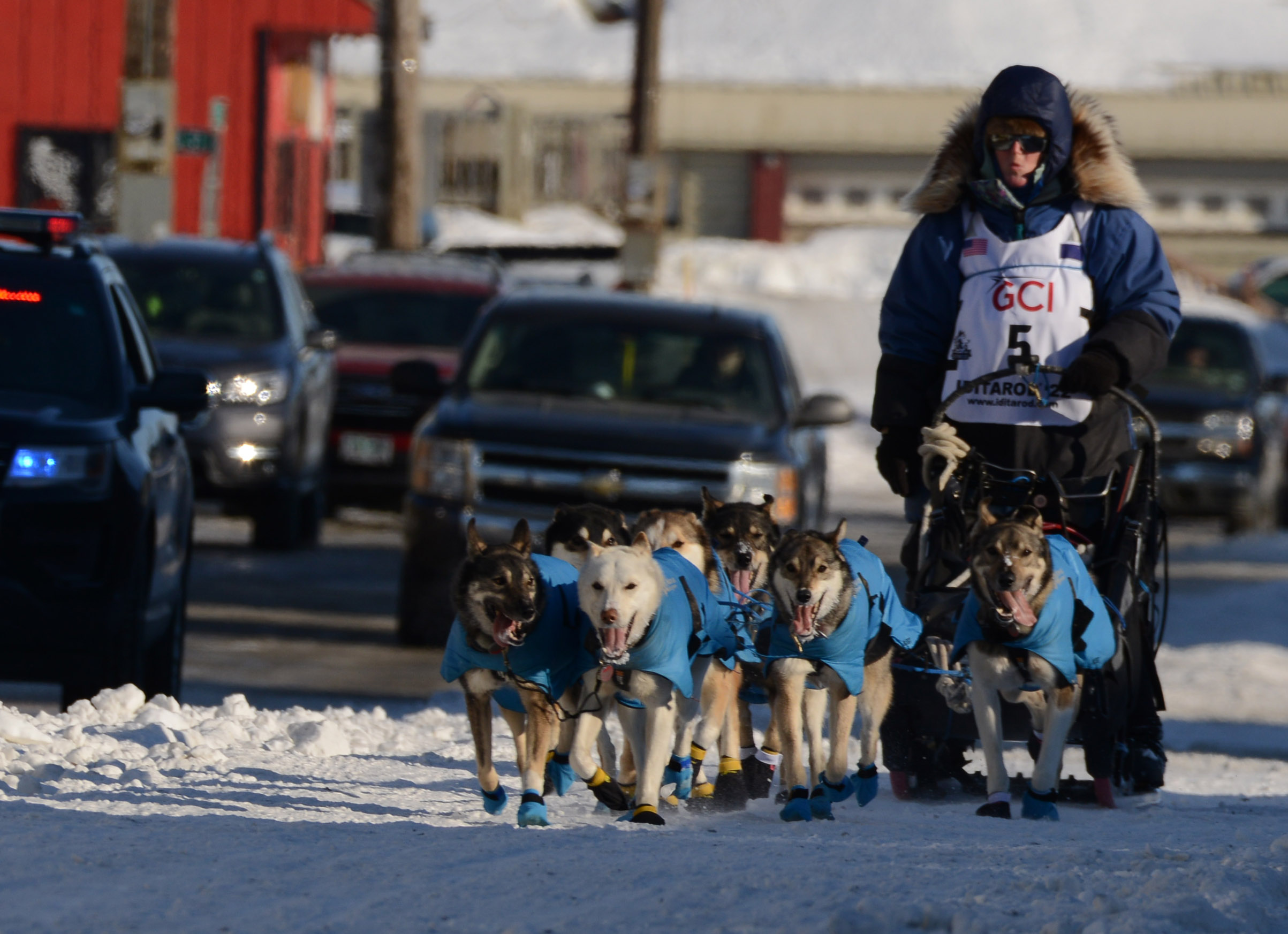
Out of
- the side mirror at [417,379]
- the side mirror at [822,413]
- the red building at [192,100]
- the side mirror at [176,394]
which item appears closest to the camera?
the side mirror at [176,394]

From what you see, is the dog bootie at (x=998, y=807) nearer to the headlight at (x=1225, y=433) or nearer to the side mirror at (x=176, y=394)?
the side mirror at (x=176, y=394)

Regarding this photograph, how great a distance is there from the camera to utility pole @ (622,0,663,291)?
3066 centimetres

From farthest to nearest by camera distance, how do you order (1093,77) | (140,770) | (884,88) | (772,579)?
(1093,77), (884,88), (140,770), (772,579)

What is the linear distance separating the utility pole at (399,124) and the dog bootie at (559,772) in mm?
20131

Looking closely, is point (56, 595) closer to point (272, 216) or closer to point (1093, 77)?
point (272, 216)

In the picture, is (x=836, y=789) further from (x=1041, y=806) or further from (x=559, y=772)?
(x=559, y=772)

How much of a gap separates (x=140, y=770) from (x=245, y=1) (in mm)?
27792

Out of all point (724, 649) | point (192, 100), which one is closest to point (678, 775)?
point (724, 649)

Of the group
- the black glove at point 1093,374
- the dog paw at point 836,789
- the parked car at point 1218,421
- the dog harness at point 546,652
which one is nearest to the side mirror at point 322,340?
the parked car at point 1218,421

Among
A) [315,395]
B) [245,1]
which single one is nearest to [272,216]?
[245,1]

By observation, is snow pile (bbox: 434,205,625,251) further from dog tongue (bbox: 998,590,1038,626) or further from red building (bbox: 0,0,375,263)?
dog tongue (bbox: 998,590,1038,626)

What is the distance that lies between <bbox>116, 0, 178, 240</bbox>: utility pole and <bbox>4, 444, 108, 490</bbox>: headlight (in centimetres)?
1192

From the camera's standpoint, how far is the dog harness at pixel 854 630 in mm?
6266

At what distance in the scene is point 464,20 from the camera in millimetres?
60094
